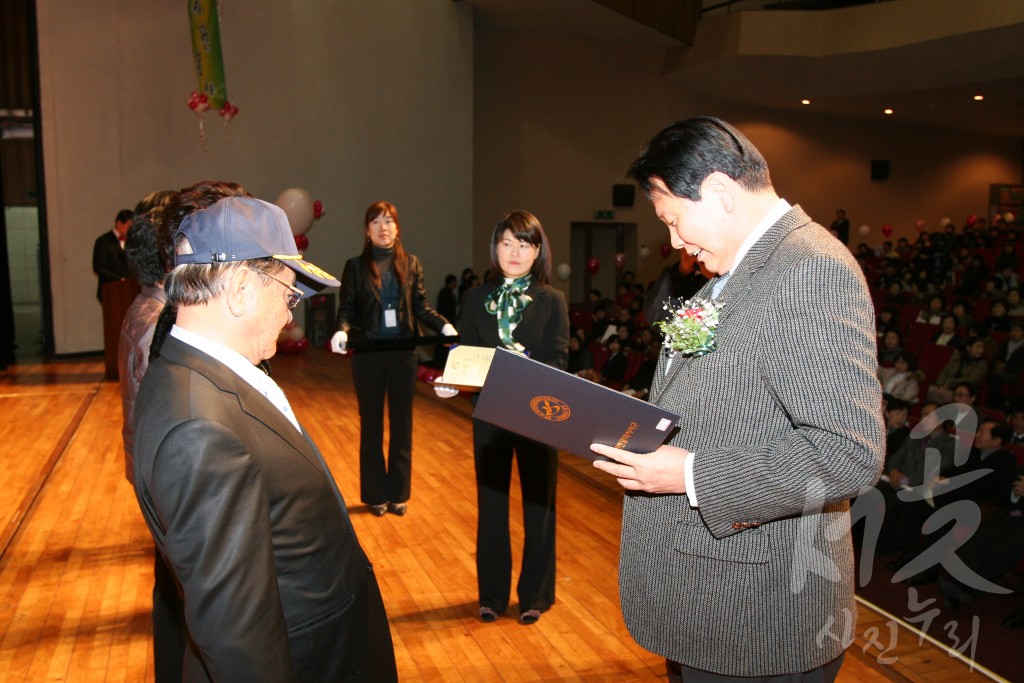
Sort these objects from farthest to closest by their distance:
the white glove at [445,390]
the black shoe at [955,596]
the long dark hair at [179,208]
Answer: the black shoe at [955,596], the white glove at [445,390], the long dark hair at [179,208]

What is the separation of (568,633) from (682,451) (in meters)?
1.78

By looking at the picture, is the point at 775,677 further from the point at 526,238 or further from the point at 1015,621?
the point at 1015,621

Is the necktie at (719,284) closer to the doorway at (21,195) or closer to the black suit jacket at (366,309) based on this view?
the black suit jacket at (366,309)

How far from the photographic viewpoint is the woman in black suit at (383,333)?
392cm

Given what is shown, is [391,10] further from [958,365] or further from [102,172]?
[958,365]

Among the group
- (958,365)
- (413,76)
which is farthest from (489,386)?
(413,76)

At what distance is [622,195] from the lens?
1426 centimetres

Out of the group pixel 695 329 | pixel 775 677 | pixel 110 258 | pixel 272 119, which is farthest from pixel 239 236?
pixel 272 119

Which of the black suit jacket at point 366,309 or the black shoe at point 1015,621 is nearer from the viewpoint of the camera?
the black shoe at point 1015,621

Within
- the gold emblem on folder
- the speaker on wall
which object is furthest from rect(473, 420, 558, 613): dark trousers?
the speaker on wall

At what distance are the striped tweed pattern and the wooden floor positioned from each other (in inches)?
6.8

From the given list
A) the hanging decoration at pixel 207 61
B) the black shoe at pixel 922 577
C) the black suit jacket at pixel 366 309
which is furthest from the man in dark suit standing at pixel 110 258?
the black shoe at pixel 922 577

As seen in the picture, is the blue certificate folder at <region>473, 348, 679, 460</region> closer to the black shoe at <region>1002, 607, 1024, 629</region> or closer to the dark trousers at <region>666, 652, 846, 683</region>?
the dark trousers at <region>666, 652, 846, 683</region>

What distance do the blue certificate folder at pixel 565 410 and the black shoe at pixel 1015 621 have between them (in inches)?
124
